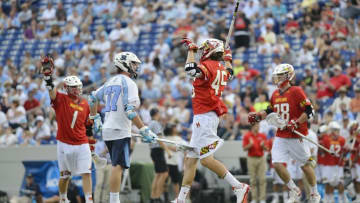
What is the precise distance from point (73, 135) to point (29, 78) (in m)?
12.0

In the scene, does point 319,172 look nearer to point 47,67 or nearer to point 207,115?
point 207,115

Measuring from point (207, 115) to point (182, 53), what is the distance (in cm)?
1229

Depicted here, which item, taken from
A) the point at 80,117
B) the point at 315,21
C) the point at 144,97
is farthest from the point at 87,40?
the point at 80,117

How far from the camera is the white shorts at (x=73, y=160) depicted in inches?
502

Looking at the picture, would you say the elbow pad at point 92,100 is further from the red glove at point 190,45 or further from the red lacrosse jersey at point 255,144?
the red lacrosse jersey at point 255,144

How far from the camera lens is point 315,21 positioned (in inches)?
911

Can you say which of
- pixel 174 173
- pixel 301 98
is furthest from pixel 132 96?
pixel 174 173

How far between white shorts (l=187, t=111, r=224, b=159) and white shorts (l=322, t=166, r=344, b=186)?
636cm

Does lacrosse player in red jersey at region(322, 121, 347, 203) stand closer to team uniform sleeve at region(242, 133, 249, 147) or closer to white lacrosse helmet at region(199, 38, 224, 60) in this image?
team uniform sleeve at region(242, 133, 249, 147)

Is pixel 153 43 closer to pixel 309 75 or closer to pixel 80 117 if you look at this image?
pixel 309 75

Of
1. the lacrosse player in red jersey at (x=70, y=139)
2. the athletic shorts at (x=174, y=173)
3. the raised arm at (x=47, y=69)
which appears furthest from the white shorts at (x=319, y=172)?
the raised arm at (x=47, y=69)

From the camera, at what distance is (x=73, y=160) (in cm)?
1278

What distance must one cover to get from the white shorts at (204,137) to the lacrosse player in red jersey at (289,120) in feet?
6.18

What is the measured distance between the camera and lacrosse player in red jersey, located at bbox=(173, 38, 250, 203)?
37.9 ft
